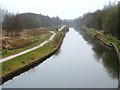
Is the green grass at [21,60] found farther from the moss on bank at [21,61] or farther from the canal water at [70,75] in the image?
the canal water at [70,75]

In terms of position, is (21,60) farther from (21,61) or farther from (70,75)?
(70,75)

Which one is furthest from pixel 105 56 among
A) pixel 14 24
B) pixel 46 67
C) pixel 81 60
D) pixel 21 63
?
pixel 14 24

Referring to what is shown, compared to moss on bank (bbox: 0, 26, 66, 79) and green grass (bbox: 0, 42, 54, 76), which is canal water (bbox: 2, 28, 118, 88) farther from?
green grass (bbox: 0, 42, 54, 76)

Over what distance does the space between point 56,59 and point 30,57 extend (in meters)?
6.11

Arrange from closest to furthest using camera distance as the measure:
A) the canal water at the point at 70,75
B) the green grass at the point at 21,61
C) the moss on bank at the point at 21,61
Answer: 1. the canal water at the point at 70,75
2. the moss on bank at the point at 21,61
3. the green grass at the point at 21,61

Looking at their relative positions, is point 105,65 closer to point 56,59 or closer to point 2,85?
point 56,59

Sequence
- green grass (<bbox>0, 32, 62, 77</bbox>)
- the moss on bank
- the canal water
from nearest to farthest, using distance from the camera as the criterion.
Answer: the canal water → the moss on bank → green grass (<bbox>0, 32, 62, 77</bbox>)

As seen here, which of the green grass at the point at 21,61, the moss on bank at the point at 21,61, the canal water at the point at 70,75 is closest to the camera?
the canal water at the point at 70,75

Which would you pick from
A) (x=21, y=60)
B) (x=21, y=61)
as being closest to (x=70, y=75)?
(x=21, y=61)

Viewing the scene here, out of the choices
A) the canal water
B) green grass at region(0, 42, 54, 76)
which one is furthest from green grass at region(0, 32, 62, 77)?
the canal water

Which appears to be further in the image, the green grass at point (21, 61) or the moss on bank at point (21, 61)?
the green grass at point (21, 61)

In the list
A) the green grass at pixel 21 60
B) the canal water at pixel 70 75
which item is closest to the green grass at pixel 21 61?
the green grass at pixel 21 60

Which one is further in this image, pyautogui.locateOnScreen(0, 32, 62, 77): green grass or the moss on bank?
pyautogui.locateOnScreen(0, 32, 62, 77): green grass

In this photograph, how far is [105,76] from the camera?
29.4m
